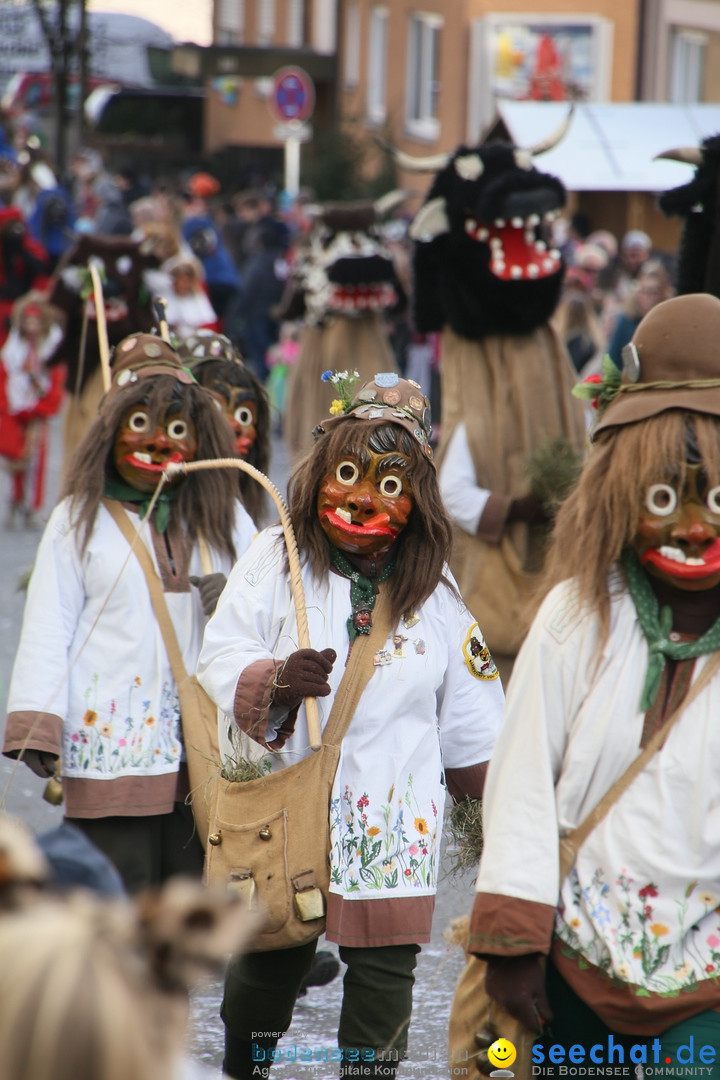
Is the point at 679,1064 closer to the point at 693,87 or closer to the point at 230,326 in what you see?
the point at 230,326

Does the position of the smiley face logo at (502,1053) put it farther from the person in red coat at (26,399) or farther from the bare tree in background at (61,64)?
the bare tree in background at (61,64)

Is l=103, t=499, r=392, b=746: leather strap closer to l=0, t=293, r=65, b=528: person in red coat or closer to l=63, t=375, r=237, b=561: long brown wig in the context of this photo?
l=63, t=375, r=237, b=561: long brown wig

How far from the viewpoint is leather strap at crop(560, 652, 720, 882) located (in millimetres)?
2719

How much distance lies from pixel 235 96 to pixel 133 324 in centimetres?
2748

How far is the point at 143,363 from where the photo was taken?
172 inches

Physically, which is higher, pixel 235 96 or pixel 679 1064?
pixel 235 96

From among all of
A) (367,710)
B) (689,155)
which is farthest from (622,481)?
(689,155)

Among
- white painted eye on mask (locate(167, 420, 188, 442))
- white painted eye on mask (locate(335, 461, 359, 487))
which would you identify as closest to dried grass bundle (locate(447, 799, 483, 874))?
white painted eye on mask (locate(335, 461, 359, 487))

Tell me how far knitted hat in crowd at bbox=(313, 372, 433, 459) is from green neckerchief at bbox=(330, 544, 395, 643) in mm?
280

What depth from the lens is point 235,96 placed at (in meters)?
34.2

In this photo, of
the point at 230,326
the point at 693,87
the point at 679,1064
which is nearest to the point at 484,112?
the point at 693,87

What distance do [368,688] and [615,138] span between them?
12724 millimetres

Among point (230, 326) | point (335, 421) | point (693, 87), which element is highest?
point (693, 87)

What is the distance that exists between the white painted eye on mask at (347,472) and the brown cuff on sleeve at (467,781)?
70cm
